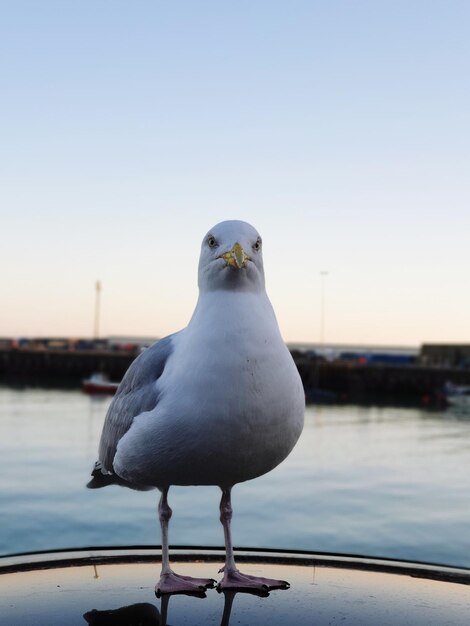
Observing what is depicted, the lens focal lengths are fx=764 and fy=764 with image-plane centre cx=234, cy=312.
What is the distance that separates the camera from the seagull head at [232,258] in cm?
399

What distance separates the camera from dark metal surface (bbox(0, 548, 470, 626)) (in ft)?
13.7

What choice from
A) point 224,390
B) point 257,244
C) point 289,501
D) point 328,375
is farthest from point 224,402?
point 328,375

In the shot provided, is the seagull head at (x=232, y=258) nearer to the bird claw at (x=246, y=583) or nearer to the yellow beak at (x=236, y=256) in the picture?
the yellow beak at (x=236, y=256)

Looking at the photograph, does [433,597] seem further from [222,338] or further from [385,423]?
[385,423]

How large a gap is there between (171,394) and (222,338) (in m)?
0.43

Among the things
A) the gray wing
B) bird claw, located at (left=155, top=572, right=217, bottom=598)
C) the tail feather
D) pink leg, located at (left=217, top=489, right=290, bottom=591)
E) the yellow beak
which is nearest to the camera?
the yellow beak

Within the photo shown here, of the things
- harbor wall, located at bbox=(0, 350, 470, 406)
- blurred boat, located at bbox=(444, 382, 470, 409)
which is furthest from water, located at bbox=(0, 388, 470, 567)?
harbor wall, located at bbox=(0, 350, 470, 406)

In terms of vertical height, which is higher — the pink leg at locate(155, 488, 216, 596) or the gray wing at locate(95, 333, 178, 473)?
the gray wing at locate(95, 333, 178, 473)

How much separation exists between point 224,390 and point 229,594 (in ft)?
4.73

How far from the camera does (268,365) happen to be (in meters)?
4.07

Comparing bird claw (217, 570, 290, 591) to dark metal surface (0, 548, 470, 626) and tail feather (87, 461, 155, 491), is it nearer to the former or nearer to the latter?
dark metal surface (0, 548, 470, 626)

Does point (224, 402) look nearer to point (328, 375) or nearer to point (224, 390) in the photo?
point (224, 390)

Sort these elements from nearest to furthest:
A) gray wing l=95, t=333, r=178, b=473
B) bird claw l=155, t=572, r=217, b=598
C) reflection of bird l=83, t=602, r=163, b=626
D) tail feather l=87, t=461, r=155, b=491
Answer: reflection of bird l=83, t=602, r=163, b=626
gray wing l=95, t=333, r=178, b=473
bird claw l=155, t=572, r=217, b=598
tail feather l=87, t=461, r=155, b=491

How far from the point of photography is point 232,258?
3.96 meters
